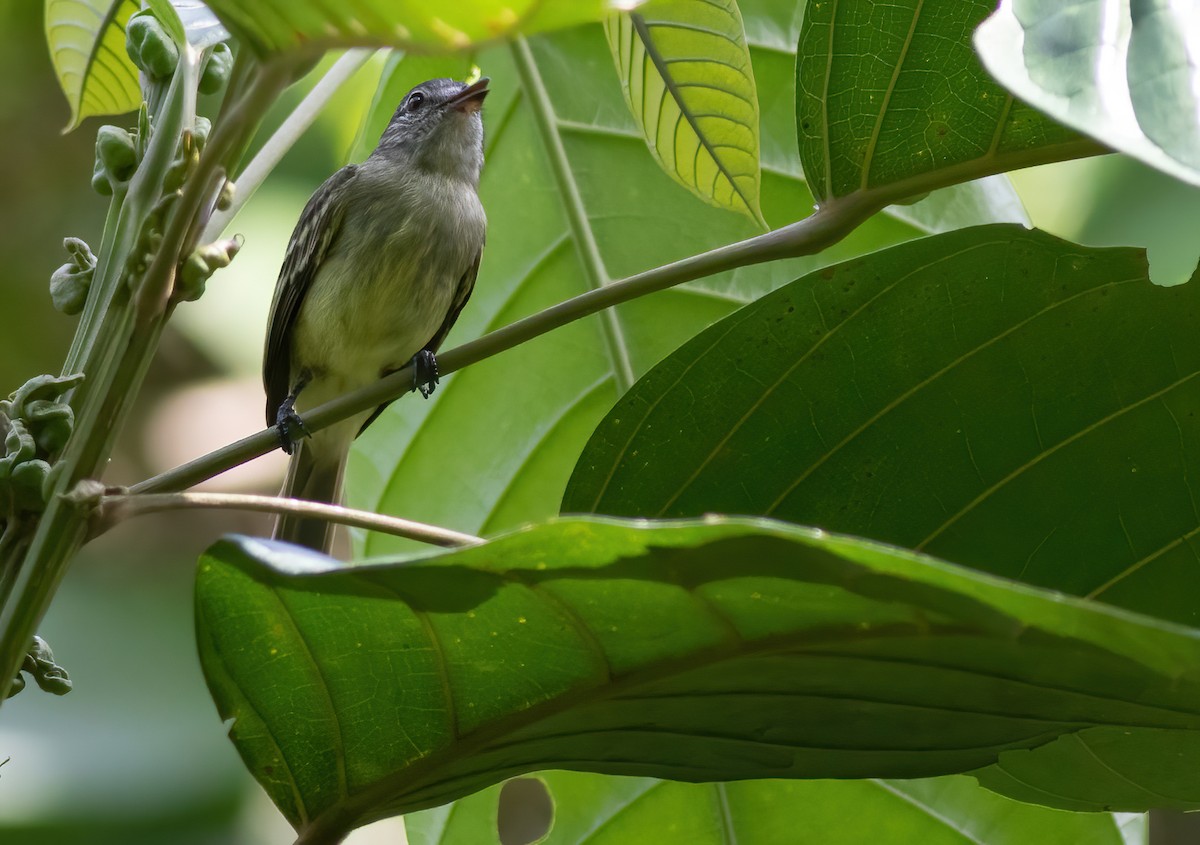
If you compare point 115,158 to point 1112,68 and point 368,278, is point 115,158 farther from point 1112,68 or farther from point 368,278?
point 368,278

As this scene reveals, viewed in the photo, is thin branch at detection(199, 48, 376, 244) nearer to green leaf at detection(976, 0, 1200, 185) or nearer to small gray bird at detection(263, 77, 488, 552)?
green leaf at detection(976, 0, 1200, 185)

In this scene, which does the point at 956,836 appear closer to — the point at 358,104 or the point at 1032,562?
the point at 1032,562

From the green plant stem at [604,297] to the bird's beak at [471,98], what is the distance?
1465 millimetres

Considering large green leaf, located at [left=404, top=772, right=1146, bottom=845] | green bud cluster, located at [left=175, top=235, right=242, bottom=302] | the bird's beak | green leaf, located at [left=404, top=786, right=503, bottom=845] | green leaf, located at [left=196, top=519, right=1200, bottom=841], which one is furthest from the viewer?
the bird's beak

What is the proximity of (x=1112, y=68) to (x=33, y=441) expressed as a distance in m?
0.87

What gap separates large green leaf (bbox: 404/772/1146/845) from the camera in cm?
166

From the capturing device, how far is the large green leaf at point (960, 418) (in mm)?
1223

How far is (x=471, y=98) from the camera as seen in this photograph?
2.79 meters

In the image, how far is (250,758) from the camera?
116 centimetres

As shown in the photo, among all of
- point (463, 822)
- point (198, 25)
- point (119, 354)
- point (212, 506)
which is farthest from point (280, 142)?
point (463, 822)

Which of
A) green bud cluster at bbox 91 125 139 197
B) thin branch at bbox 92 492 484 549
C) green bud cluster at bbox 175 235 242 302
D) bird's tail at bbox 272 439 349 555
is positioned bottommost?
thin branch at bbox 92 492 484 549

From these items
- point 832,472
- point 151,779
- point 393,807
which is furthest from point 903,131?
point 151,779

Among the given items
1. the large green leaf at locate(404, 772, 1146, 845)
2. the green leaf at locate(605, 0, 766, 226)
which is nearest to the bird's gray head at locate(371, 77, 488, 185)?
the green leaf at locate(605, 0, 766, 226)

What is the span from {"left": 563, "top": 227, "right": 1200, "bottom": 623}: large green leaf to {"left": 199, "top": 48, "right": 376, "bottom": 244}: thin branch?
42cm
